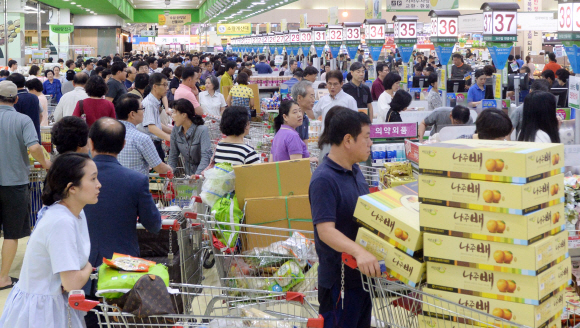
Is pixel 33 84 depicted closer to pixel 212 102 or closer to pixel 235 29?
pixel 212 102

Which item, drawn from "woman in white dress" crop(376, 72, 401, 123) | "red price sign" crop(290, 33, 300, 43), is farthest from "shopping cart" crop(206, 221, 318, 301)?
"red price sign" crop(290, 33, 300, 43)

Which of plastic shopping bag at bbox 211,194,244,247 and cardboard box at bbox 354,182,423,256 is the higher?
cardboard box at bbox 354,182,423,256

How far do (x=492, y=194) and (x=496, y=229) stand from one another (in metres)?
0.13

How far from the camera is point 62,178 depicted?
2.71 meters

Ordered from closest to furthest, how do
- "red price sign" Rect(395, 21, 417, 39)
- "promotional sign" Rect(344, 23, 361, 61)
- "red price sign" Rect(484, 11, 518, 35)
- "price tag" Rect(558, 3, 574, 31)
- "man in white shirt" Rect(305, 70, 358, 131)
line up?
"price tag" Rect(558, 3, 574, 31)
"man in white shirt" Rect(305, 70, 358, 131)
"red price sign" Rect(484, 11, 518, 35)
"red price sign" Rect(395, 21, 417, 39)
"promotional sign" Rect(344, 23, 361, 61)

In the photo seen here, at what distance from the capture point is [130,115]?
16.1ft

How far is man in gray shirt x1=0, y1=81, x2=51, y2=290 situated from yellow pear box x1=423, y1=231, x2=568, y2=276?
408cm

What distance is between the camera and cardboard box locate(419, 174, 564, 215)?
225 centimetres

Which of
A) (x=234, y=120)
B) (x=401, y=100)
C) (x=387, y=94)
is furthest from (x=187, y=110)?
(x=387, y=94)

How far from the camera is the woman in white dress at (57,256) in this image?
259 centimetres

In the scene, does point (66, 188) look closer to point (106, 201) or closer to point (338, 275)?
point (106, 201)

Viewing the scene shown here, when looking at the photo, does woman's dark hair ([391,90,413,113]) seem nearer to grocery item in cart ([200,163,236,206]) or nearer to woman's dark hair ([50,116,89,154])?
grocery item in cart ([200,163,236,206])

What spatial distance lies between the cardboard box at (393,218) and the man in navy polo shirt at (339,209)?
0.13 metres

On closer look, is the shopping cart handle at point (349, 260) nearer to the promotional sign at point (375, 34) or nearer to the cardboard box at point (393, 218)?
the cardboard box at point (393, 218)
